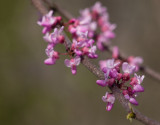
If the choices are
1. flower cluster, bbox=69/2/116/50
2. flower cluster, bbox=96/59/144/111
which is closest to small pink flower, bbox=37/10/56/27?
flower cluster, bbox=96/59/144/111

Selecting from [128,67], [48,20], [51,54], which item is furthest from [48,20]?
[128,67]

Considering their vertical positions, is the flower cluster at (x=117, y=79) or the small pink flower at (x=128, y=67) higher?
the small pink flower at (x=128, y=67)

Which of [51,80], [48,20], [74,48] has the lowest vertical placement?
[74,48]

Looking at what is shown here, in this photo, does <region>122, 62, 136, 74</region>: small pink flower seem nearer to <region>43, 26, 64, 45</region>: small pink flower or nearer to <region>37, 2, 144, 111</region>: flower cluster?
<region>37, 2, 144, 111</region>: flower cluster

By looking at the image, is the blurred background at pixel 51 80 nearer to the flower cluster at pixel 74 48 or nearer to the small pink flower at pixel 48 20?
the small pink flower at pixel 48 20

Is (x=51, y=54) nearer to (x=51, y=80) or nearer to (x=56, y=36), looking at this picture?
(x=56, y=36)

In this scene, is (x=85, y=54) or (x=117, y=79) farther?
(x=85, y=54)

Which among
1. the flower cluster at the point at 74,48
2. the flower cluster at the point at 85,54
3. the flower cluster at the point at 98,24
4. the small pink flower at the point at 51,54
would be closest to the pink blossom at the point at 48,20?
the flower cluster at the point at 85,54

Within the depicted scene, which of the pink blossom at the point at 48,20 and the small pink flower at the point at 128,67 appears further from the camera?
the pink blossom at the point at 48,20

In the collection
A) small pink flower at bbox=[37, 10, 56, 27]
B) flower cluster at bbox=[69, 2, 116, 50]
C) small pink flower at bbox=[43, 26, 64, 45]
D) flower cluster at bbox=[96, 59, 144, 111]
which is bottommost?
flower cluster at bbox=[96, 59, 144, 111]

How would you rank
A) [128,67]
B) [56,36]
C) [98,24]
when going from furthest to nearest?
[98,24] → [56,36] → [128,67]
